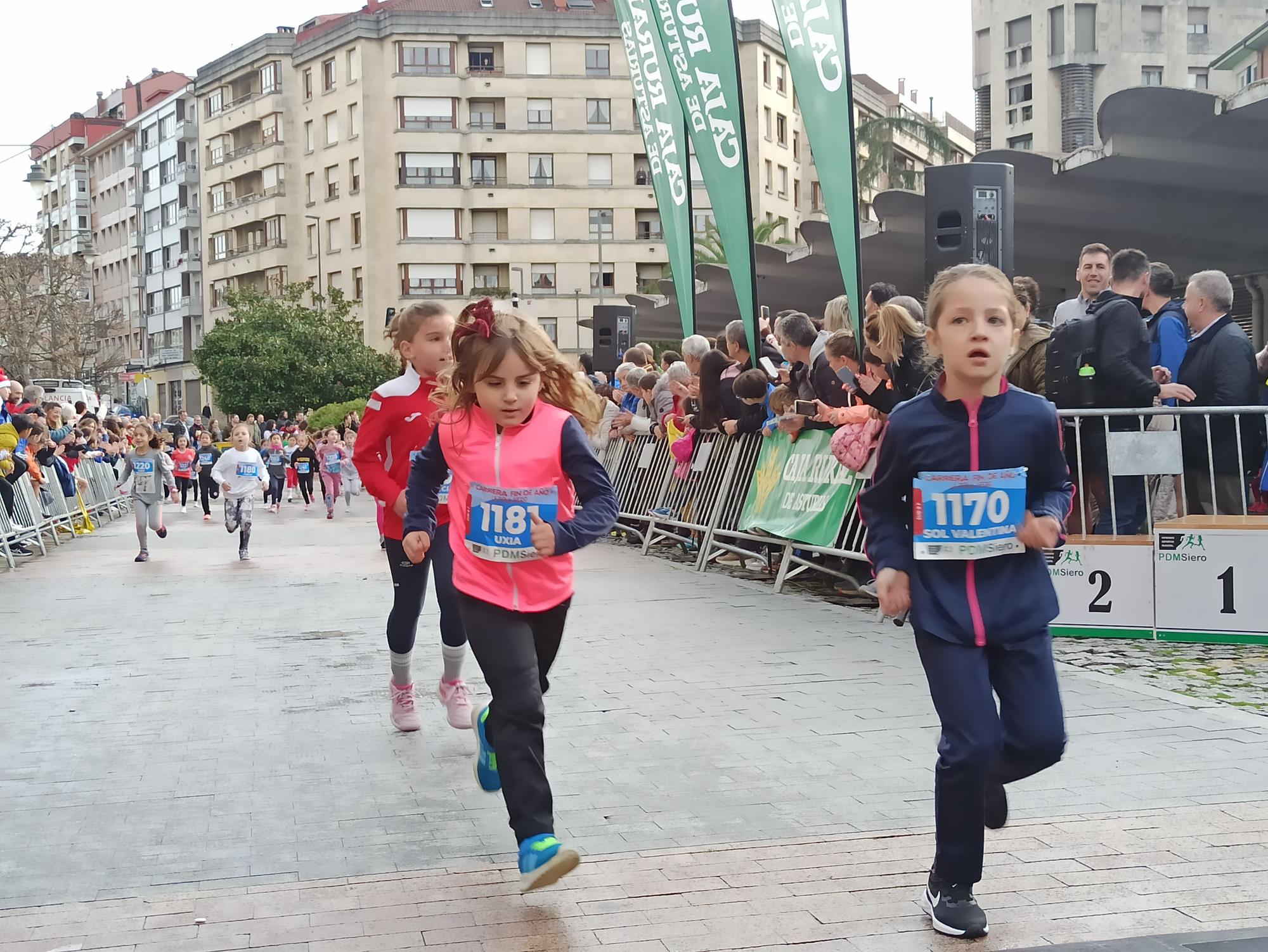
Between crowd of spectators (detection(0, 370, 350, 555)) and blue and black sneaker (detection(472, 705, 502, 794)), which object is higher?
crowd of spectators (detection(0, 370, 350, 555))

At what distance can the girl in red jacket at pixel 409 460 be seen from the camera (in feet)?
21.0

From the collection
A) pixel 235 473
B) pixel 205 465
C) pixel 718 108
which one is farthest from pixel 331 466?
pixel 718 108

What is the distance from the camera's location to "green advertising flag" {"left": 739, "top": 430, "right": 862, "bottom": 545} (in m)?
10.7

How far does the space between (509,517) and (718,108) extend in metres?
10.6

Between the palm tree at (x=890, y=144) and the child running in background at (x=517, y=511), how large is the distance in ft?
167

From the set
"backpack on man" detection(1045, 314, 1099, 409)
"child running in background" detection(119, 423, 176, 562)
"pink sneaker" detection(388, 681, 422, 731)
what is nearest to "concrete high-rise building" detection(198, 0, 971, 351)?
"child running in background" detection(119, 423, 176, 562)

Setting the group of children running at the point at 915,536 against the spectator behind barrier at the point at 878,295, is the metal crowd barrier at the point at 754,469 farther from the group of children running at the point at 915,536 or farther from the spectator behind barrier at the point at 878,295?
the spectator behind barrier at the point at 878,295

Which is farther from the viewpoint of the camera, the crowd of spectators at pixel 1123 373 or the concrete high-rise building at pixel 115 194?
the concrete high-rise building at pixel 115 194

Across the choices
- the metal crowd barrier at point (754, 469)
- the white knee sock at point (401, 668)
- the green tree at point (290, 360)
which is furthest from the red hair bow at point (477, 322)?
the green tree at point (290, 360)

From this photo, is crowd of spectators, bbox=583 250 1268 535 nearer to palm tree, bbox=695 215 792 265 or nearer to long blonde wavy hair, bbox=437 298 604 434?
long blonde wavy hair, bbox=437 298 604 434

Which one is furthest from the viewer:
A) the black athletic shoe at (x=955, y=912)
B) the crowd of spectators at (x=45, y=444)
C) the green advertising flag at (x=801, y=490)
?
the crowd of spectators at (x=45, y=444)

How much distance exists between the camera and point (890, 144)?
54.6 metres

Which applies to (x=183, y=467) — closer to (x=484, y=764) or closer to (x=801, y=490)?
(x=801, y=490)

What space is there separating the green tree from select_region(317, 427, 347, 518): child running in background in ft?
131
